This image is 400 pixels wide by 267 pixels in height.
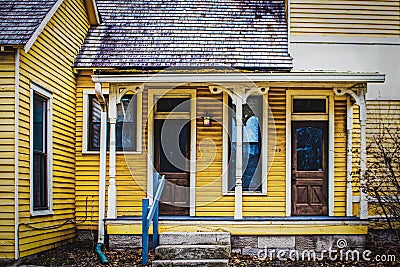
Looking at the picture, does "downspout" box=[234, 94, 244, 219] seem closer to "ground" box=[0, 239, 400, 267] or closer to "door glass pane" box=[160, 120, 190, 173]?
"ground" box=[0, 239, 400, 267]

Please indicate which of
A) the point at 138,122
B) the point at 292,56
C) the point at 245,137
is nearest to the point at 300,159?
the point at 245,137

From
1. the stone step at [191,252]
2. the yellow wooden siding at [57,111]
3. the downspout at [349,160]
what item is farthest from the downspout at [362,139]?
the yellow wooden siding at [57,111]

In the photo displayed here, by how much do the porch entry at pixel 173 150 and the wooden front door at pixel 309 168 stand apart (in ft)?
7.29

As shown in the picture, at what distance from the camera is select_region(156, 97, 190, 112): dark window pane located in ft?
42.0

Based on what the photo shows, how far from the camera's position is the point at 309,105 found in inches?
500

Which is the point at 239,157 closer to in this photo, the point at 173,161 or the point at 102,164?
the point at 173,161

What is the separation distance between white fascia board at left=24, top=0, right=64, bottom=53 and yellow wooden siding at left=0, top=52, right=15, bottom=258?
1.12 feet

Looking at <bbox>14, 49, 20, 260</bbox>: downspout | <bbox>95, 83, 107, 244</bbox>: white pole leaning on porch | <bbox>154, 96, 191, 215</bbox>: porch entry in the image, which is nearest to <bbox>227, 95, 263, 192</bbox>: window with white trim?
<bbox>154, 96, 191, 215</bbox>: porch entry

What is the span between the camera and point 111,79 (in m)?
11.3

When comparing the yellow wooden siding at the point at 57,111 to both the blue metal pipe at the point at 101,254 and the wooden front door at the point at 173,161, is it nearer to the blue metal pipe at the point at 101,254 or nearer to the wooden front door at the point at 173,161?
the blue metal pipe at the point at 101,254

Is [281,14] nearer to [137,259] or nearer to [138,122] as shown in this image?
[138,122]

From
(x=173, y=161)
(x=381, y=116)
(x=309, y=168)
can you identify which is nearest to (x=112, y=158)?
(x=173, y=161)

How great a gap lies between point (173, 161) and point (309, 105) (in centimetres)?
305

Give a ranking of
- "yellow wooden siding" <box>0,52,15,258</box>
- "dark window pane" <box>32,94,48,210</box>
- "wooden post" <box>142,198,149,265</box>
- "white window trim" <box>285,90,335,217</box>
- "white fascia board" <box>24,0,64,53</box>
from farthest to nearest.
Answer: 1. "white window trim" <box>285,90,335,217</box>
2. "dark window pane" <box>32,94,48,210</box>
3. "wooden post" <box>142,198,149,265</box>
4. "white fascia board" <box>24,0,64,53</box>
5. "yellow wooden siding" <box>0,52,15,258</box>
